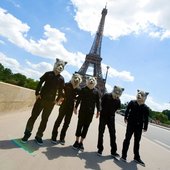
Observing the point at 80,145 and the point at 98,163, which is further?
the point at 80,145

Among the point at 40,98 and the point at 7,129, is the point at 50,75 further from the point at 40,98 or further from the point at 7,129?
the point at 7,129

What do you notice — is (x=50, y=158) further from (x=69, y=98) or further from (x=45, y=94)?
(x=69, y=98)

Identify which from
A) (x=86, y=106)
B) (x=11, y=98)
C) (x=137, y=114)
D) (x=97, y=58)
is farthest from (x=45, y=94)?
(x=97, y=58)

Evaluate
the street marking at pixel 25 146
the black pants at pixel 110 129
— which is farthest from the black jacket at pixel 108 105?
the street marking at pixel 25 146

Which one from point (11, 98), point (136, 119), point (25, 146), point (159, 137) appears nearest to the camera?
point (25, 146)

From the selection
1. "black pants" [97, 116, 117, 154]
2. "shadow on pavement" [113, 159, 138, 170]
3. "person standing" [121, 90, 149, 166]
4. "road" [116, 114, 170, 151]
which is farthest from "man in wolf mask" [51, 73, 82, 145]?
"road" [116, 114, 170, 151]

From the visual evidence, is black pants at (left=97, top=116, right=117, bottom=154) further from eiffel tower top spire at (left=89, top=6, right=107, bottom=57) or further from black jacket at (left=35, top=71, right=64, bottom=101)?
eiffel tower top spire at (left=89, top=6, right=107, bottom=57)

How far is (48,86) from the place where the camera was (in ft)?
24.7

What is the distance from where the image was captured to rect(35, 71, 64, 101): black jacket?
7.50m

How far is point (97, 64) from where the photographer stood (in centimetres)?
8538

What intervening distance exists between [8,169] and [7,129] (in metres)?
3.80

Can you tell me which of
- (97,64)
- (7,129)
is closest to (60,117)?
(7,129)

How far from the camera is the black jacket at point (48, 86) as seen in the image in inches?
295

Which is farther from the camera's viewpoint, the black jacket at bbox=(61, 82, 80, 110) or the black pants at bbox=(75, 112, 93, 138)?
the black jacket at bbox=(61, 82, 80, 110)
